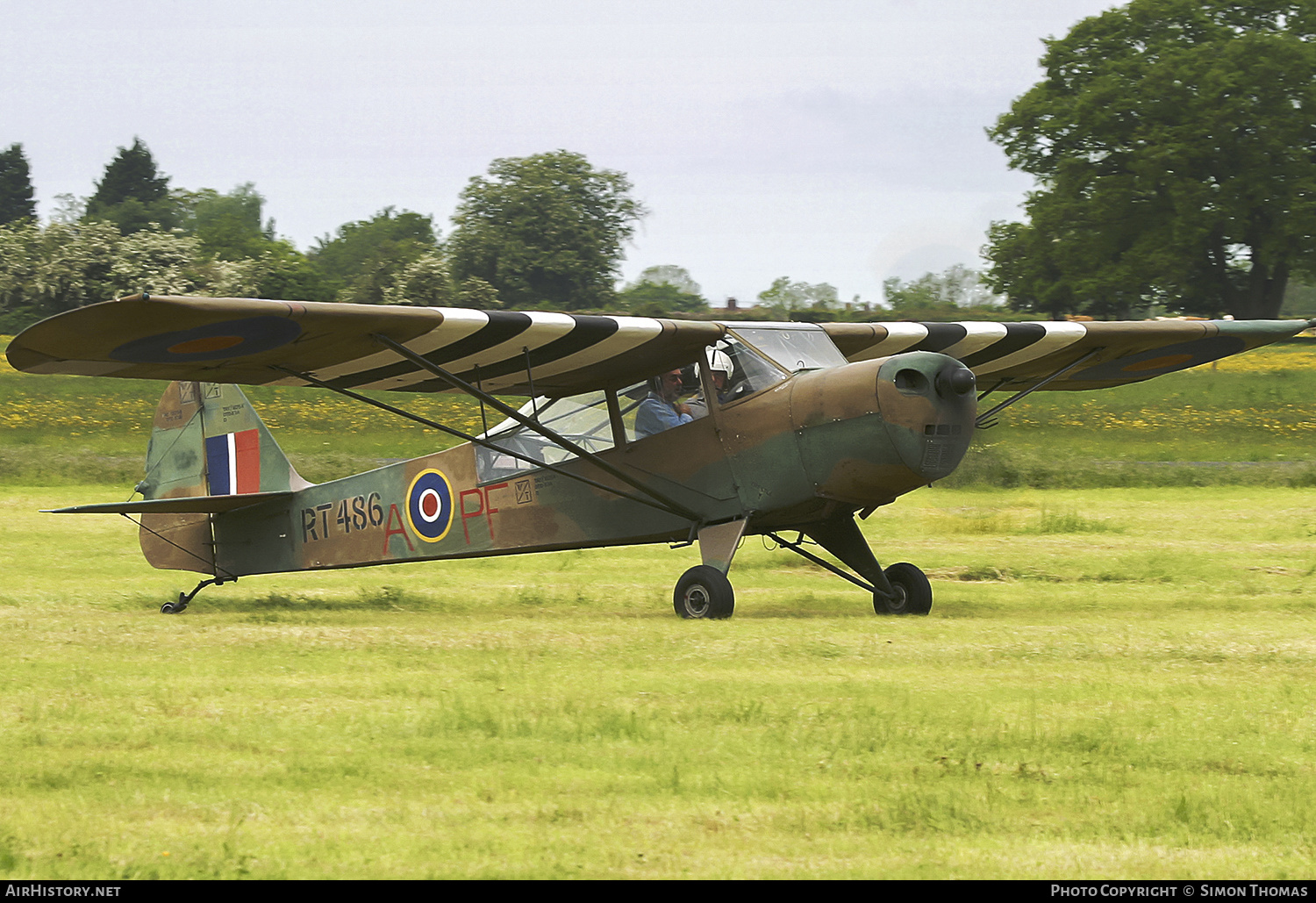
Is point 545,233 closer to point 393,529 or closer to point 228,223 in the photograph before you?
point 228,223

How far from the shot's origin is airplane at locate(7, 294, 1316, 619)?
1074 cm

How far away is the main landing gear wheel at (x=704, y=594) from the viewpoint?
11.5 metres

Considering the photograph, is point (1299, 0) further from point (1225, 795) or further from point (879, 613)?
point (1225, 795)

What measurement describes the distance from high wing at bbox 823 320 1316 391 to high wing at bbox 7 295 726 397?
232 centimetres

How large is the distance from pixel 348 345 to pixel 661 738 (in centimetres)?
544

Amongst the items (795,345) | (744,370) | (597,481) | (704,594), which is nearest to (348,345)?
(597,481)

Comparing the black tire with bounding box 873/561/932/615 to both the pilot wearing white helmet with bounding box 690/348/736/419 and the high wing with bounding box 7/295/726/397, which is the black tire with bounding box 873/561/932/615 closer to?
the pilot wearing white helmet with bounding box 690/348/736/419

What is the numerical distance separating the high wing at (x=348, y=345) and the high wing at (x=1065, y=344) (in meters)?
2.32

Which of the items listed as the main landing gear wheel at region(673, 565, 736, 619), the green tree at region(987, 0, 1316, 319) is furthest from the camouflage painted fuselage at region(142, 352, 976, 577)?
the green tree at region(987, 0, 1316, 319)

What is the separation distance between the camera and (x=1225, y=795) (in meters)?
5.77

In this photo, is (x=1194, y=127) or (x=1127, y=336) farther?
(x=1194, y=127)

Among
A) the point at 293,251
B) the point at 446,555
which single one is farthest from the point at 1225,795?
the point at 293,251

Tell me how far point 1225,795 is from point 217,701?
5223 millimetres

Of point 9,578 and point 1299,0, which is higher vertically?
point 1299,0
